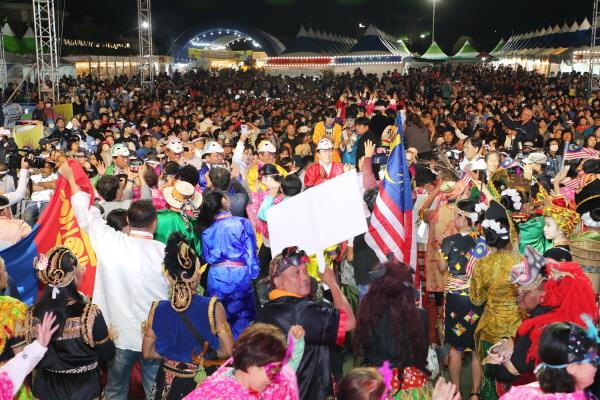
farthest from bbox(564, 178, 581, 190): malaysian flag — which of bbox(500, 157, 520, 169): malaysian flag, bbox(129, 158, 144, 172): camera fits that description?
bbox(129, 158, 144, 172): camera

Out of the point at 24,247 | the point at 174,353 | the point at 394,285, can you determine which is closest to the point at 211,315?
the point at 174,353

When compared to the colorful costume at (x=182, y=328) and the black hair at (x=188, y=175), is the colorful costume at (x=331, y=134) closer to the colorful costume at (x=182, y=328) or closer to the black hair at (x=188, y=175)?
the black hair at (x=188, y=175)

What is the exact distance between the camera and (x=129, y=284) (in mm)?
4910

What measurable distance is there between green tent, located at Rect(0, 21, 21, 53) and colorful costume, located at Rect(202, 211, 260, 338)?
79.5ft

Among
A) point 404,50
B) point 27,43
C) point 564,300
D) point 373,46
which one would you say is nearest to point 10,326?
point 564,300

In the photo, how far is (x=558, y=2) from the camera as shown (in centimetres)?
8112

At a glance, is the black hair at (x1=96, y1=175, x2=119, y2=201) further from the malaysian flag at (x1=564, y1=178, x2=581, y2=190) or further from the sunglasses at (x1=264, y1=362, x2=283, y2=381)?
the malaysian flag at (x1=564, y1=178, x2=581, y2=190)

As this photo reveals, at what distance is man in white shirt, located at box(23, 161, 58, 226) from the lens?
795 cm

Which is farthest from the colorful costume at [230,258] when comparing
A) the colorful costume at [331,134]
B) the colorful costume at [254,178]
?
the colorful costume at [331,134]

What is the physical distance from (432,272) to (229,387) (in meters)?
4.04

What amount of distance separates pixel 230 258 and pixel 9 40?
25.3m

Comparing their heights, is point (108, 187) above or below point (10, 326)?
above

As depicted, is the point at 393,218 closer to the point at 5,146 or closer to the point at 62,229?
the point at 62,229

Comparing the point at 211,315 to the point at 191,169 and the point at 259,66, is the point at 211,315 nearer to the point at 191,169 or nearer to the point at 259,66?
the point at 191,169
